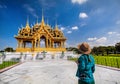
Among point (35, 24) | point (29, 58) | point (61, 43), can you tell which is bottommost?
point (29, 58)

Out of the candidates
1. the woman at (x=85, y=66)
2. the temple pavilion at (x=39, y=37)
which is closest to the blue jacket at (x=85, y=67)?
the woman at (x=85, y=66)

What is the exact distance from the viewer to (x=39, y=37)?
39.1 m

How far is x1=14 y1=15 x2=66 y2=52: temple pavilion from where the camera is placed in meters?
38.4

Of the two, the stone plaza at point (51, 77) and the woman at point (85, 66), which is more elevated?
the woman at point (85, 66)

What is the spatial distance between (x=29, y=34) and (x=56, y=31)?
8.27 meters

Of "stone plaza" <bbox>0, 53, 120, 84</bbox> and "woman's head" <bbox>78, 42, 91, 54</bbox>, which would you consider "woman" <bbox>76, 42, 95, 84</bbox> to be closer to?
"woman's head" <bbox>78, 42, 91, 54</bbox>

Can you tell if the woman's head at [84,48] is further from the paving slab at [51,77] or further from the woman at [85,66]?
the paving slab at [51,77]

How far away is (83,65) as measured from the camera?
294 cm

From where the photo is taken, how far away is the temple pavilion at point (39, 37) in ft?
126

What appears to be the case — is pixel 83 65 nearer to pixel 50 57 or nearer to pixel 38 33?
pixel 50 57

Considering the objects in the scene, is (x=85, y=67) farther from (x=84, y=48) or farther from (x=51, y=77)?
(x=51, y=77)

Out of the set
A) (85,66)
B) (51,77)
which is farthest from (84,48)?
(51,77)

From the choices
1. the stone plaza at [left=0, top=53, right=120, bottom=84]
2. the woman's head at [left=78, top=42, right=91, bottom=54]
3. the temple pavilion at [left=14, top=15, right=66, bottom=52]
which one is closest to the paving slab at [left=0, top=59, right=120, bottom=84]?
the stone plaza at [left=0, top=53, right=120, bottom=84]

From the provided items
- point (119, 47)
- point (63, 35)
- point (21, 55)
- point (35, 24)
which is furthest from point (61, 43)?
point (119, 47)
